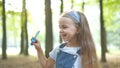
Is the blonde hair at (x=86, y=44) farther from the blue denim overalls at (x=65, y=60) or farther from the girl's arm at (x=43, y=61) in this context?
the girl's arm at (x=43, y=61)

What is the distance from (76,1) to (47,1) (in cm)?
1326

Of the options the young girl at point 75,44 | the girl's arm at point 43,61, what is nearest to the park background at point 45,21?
the girl's arm at point 43,61

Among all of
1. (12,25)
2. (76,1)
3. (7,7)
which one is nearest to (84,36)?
(7,7)

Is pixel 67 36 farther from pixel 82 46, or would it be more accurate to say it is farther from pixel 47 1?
pixel 47 1

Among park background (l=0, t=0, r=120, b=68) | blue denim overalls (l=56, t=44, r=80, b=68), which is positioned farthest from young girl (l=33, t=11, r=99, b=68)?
park background (l=0, t=0, r=120, b=68)

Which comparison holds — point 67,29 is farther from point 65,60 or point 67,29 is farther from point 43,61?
point 43,61

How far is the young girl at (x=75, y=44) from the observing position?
2.79 meters

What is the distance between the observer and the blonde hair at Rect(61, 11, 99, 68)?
109 inches

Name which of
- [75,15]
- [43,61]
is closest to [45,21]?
[43,61]

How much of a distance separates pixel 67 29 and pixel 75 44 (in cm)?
16

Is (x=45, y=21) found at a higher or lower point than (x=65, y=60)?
higher

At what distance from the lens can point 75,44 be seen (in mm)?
2875

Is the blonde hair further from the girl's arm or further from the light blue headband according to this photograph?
the girl's arm

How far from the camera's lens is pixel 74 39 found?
2.86 m
